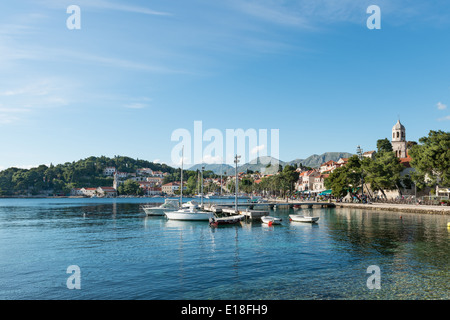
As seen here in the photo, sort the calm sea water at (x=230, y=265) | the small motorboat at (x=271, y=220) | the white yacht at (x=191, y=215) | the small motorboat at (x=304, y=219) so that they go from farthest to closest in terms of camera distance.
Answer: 1. the white yacht at (x=191, y=215)
2. the small motorboat at (x=304, y=219)
3. the small motorboat at (x=271, y=220)
4. the calm sea water at (x=230, y=265)

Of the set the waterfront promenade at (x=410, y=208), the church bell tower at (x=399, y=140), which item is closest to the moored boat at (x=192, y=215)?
the waterfront promenade at (x=410, y=208)

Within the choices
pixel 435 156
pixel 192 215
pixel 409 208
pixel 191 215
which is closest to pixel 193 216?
pixel 192 215

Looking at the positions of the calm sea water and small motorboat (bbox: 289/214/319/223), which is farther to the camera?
small motorboat (bbox: 289/214/319/223)

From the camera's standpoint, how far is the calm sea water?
58.0ft

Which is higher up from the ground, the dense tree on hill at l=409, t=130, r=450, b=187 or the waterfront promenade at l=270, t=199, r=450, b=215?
the dense tree on hill at l=409, t=130, r=450, b=187

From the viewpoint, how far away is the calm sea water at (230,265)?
58.0ft

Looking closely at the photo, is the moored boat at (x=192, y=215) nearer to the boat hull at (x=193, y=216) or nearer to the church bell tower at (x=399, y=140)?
the boat hull at (x=193, y=216)

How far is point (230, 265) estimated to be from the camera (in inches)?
928

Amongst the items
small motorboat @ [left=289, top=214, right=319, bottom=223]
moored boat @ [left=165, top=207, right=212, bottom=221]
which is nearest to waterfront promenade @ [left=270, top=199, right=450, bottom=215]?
small motorboat @ [left=289, top=214, right=319, bottom=223]

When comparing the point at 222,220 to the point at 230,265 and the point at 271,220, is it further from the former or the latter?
the point at 230,265

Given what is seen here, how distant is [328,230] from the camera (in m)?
42.7

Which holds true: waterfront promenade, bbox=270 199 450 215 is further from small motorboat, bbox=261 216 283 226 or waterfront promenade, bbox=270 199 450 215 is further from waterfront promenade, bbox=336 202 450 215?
small motorboat, bbox=261 216 283 226

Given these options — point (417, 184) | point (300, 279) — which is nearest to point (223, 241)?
point (300, 279)
